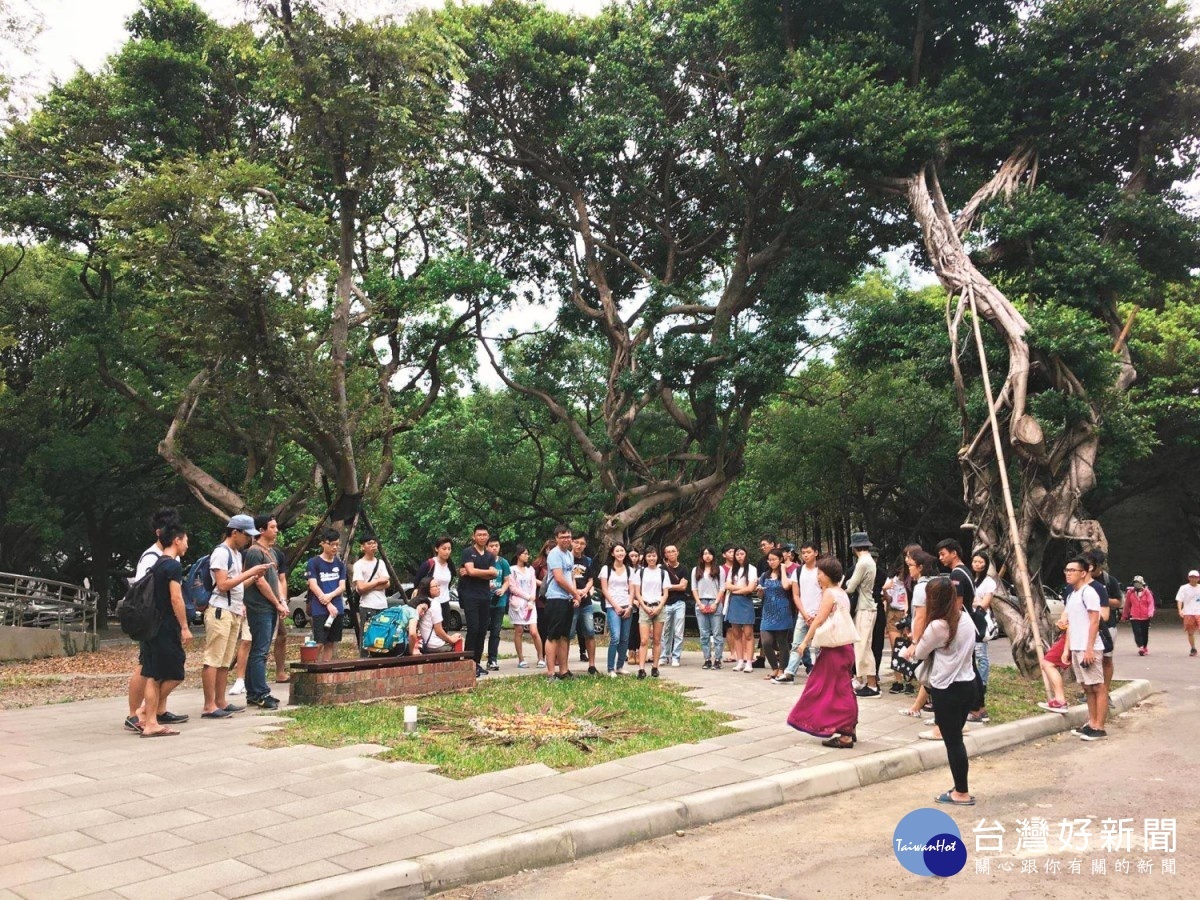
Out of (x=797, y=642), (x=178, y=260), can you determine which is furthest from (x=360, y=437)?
(x=797, y=642)

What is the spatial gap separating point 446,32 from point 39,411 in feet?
51.4

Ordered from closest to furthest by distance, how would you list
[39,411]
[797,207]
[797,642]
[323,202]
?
[797,642]
[323,202]
[797,207]
[39,411]

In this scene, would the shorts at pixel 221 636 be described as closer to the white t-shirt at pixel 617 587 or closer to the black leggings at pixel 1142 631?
the white t-shirt at pixel 617 587

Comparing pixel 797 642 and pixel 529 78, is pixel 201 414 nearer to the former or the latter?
pixel 529 78

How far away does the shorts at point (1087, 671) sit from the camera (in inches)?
319

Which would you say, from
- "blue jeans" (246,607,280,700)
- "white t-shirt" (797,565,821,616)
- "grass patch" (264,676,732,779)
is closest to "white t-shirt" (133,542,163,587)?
"blue jeans" (246,607,280,700)

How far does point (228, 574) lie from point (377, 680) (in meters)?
1.75

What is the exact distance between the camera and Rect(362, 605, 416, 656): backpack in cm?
960

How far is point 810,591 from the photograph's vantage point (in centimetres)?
1053

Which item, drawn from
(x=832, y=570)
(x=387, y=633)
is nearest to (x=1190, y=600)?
(x=832, y=570)

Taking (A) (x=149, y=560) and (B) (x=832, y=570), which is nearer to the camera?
(B) (x=832, y=570)

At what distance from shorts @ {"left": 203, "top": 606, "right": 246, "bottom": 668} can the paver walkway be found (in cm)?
55

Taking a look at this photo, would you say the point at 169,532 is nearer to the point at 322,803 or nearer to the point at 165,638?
the point at 165,638

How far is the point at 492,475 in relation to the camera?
87.5 ft
